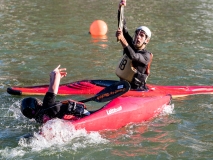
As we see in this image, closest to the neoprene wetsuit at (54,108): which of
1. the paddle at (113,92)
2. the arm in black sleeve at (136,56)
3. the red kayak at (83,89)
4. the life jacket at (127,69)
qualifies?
the paddle at (113,92)

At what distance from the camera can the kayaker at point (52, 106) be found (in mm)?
5824

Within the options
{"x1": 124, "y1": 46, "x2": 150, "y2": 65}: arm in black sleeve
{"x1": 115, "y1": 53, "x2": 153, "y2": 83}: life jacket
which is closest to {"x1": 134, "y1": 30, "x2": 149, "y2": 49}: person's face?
{"x1": 124, "y1": 46, "x2": 150, "y2": 65}: arm in black sleeve

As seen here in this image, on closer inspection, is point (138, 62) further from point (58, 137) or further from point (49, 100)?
point (58, 137)

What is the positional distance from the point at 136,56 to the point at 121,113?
0.98 meters

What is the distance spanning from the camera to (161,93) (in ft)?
26.3

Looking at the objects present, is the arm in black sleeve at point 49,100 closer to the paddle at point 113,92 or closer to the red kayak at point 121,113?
the red kayak at point 121,113

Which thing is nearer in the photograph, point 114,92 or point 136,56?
point 114,92

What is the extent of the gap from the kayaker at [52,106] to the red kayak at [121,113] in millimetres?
149

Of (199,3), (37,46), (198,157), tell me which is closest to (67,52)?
(37,46)

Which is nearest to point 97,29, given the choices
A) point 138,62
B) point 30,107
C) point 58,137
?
point 138,62

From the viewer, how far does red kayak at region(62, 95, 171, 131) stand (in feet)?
19.8

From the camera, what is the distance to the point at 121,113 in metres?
6.45

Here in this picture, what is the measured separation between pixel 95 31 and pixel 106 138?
8.46m

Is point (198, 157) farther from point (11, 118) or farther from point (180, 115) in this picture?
point (11, 118)
